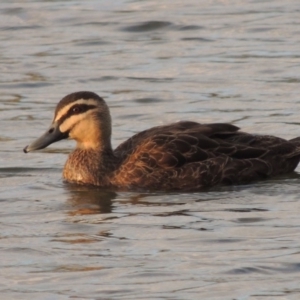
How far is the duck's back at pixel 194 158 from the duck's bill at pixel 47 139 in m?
0.71

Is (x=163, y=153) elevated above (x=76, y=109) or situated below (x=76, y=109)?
below

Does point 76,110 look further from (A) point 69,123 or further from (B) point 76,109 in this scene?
(A) point 69,123

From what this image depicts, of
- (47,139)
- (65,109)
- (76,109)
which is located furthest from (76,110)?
(47,139)

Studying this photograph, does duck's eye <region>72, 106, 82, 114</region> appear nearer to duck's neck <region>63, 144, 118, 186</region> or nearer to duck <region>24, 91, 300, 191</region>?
duck <region>24, 91, 300, 191</region>

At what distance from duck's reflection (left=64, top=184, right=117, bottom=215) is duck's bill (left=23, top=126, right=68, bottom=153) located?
1.64 ft

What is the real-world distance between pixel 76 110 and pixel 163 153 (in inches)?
43.8

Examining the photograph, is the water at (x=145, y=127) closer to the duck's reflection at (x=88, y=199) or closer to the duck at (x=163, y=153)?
the duck's reflection at (x=88, y=199)

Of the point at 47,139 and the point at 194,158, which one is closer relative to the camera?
the point at 194,158

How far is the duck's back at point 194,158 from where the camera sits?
14617 mm

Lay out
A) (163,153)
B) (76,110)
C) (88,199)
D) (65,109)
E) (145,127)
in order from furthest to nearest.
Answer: (145,127)
(76,110)
(65,109)
(163,153)
(88,199)

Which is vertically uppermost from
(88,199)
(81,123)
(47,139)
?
(81,123)

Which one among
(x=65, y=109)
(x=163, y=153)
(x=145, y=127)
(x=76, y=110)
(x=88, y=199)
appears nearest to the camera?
(x=88, y=199)

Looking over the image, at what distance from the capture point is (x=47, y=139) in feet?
49.1

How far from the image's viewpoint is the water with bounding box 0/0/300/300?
11.0 metres
